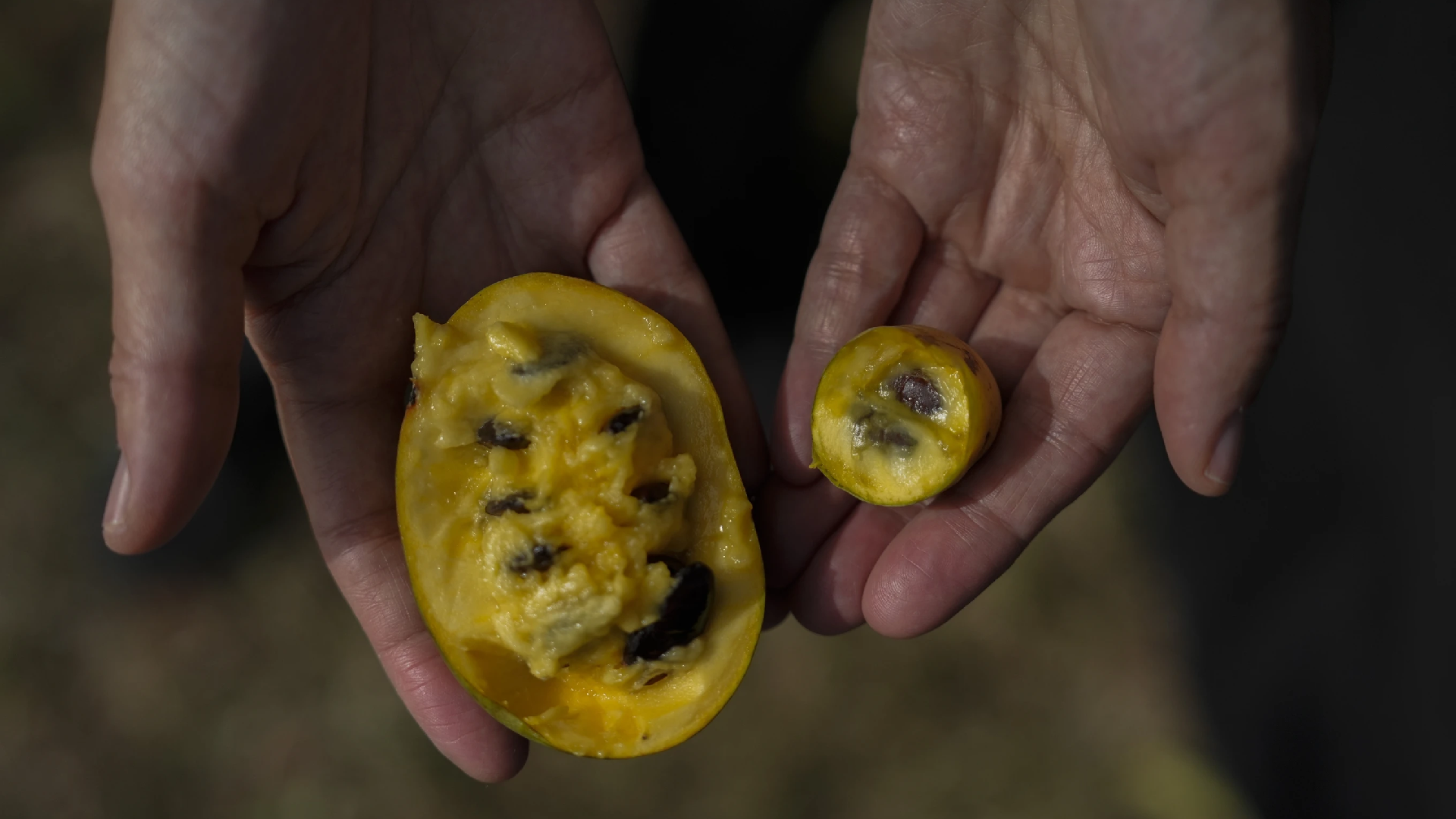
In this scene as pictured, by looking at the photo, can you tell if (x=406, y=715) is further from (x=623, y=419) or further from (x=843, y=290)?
(x=843, y=290)

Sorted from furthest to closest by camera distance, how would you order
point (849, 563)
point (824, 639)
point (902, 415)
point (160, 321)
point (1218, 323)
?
point (824, 639) < point (849, 563) < point (902, 415) < point (1218, 323) < point (160, 321)

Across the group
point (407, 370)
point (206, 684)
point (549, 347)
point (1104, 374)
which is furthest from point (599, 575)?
point (206, 684)

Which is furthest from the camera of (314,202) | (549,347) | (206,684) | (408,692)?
(206,684)

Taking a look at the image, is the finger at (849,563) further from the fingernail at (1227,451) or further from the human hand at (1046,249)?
the fingernail at (1227,451)

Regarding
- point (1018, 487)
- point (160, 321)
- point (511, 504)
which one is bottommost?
point (1018, 487)

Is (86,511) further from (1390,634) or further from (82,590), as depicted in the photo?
(1390,634)

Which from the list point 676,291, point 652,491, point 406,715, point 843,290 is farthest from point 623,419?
point 406,715
